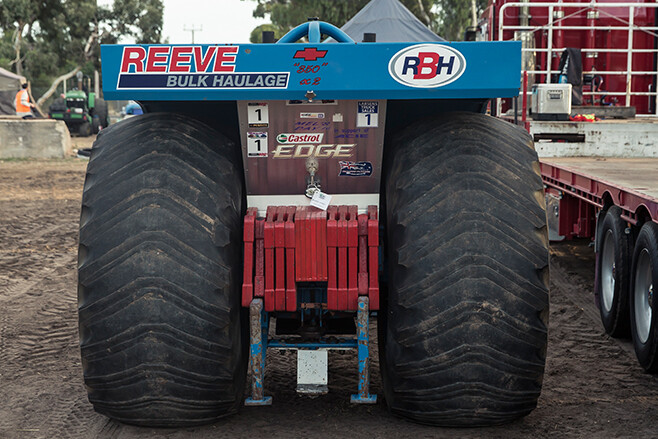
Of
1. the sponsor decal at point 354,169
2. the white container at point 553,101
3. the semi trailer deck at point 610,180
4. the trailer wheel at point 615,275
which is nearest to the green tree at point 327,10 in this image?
the white container at point 553,101

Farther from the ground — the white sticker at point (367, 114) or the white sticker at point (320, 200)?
the white sticker at point (367, 114)

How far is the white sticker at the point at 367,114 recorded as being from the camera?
168 inches

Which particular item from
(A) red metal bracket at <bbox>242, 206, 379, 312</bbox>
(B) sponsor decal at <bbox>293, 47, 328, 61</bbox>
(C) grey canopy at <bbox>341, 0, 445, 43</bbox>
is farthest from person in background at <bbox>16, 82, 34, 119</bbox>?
(B) sponsor decal at <bbox>293, 47, 328, 61</bbox>

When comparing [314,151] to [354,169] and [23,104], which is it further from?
[23,104]

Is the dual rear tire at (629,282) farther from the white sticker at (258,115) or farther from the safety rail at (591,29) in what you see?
the safety rail at (591,29)

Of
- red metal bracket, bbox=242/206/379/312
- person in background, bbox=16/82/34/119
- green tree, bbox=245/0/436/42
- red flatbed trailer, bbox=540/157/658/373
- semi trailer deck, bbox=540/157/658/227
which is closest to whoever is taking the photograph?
red metal bracket, bbox=242/206/379/312

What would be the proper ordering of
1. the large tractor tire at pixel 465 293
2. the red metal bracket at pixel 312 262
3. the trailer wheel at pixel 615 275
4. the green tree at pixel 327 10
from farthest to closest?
the green tree at pixel 327 10 → the trailer wheel at pixel 615 275 → the red metal bracket at pixel 312 262 → the large tractor tire at pixel 465 293

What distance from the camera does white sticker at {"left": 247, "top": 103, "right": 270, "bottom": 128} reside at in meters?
4.27

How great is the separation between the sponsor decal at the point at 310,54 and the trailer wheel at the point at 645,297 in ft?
9.35

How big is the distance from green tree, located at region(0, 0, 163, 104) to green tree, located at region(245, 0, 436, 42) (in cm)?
1252

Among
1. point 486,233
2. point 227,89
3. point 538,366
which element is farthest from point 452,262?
point 227,89

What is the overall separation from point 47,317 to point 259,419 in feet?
11.1

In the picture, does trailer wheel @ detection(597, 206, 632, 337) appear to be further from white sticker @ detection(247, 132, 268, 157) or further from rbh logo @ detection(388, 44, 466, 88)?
white sticker @ detection(247, 132, 268, 157)

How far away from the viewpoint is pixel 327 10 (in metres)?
39.8
